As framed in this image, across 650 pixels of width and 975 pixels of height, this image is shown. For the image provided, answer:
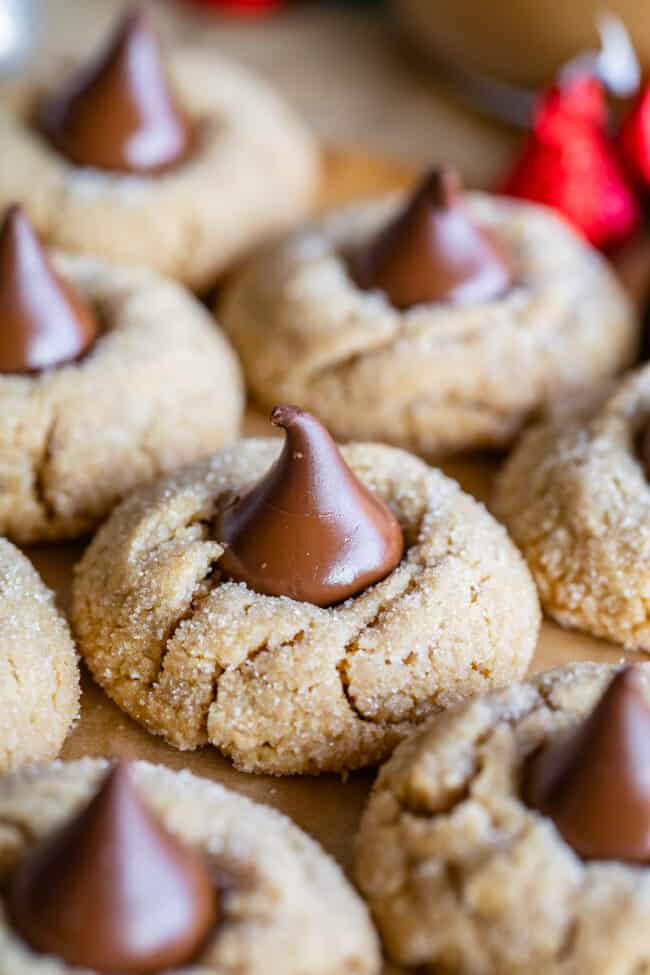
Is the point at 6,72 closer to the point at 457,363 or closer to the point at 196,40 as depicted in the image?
the point at 196,40

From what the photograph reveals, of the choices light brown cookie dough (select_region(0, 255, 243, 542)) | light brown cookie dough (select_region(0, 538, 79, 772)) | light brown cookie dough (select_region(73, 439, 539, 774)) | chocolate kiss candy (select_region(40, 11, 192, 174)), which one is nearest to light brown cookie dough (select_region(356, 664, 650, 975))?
light brown cookie dough (select_region(73, 439, 539, 774))

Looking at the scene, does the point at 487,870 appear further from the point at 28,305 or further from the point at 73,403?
the point at 28,305

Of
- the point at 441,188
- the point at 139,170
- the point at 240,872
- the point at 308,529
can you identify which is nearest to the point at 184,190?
the point at 139,170

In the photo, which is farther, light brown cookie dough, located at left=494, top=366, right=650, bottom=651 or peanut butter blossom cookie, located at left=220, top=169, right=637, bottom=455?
peanut butter blossom cookie, located at left=220, top=169, right=637, bottom=455

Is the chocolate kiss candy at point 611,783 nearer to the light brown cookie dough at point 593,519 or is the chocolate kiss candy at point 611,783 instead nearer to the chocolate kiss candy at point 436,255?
the light brown cookie dough at point 593,519

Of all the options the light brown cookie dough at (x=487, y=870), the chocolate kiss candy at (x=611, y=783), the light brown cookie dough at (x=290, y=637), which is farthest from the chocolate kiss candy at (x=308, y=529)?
the chocolate kiss candy at (x=611, y=783)

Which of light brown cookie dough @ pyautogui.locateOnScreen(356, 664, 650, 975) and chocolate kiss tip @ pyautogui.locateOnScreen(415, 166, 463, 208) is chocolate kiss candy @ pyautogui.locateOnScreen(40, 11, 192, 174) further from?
light brown cookie dough @ pyautogui.locateOnScreen(356, 664, 650, 975)
